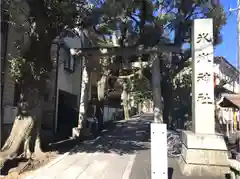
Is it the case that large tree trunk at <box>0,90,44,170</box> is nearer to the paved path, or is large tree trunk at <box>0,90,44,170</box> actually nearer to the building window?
the paved path

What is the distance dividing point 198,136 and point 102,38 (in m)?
12.2

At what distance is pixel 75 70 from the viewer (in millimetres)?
23047

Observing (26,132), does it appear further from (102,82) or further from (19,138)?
(102,82)

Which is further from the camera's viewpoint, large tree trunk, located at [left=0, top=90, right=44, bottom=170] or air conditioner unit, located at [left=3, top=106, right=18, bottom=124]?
air conditioner unit, located at [left=3, top=106, right=18, bottom=124]

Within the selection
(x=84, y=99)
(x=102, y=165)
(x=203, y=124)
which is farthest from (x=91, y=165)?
(x=84, y=99)

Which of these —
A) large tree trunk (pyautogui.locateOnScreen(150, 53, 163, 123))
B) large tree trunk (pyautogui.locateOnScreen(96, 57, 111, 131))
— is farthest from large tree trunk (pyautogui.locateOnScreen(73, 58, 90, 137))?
large tree trunk (pyautogui.locateOnScreen(150, 53, 163, 123))

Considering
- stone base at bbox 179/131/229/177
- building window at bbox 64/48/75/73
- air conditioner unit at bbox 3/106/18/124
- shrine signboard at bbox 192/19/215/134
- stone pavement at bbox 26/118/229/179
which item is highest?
building window at bbox 64/48/75/73

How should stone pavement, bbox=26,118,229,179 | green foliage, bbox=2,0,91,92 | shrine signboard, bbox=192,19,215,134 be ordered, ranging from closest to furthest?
stone pavement, bbox=26,118,229,179
shrine signboard, bbox=192,19,215,134
green foliage, bbox=2,0,91,92

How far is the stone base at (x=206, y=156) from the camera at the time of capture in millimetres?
8016

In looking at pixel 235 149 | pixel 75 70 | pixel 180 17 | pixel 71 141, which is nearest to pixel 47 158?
pixel 71 141

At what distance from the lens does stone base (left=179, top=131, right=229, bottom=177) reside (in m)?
8.02

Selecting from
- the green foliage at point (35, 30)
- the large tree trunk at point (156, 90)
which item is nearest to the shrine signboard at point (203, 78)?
the green foliage at point (35, 30)

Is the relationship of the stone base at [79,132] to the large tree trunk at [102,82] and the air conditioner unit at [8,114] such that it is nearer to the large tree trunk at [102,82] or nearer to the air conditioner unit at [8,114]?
the air conditioner unit at [8,114]

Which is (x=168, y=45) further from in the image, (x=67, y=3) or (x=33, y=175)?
(x=33, y=175)
